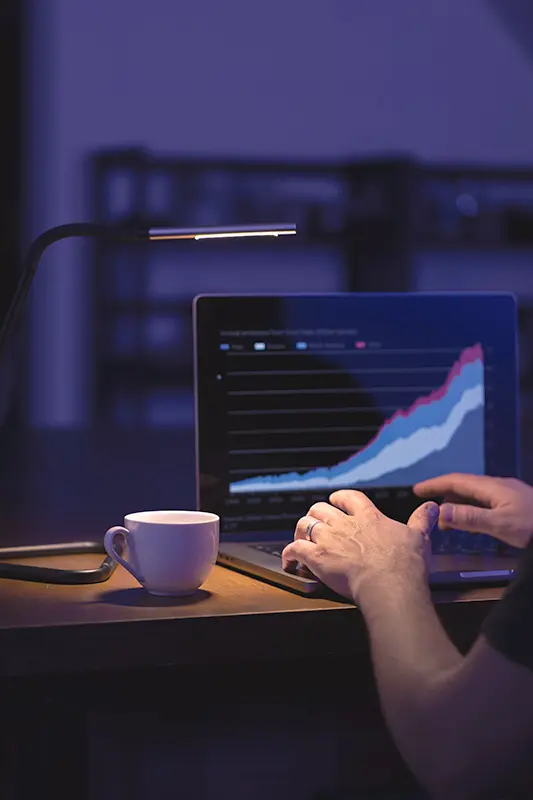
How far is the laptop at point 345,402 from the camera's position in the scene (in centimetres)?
123

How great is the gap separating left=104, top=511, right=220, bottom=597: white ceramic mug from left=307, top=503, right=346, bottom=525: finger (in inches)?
5.0

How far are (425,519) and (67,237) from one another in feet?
1.54

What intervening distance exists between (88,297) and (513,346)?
4.52 meters

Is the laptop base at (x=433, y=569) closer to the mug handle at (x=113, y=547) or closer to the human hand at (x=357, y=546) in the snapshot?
the human hand at (x=357, y=546)

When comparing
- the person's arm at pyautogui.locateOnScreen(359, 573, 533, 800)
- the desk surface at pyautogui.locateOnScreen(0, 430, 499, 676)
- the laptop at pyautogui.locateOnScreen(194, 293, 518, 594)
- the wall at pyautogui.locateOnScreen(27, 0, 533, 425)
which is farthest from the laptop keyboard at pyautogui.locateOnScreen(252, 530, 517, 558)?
the wall at pyautogui.locateOnScreen(27, 0, 533, 425)

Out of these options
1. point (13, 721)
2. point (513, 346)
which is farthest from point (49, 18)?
point (13, 721)

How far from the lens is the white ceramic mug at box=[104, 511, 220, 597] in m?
0.97

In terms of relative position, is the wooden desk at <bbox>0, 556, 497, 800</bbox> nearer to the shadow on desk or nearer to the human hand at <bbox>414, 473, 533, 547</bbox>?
the shadow on desk

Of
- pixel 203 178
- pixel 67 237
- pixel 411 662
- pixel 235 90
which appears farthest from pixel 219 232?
pixel 235 90

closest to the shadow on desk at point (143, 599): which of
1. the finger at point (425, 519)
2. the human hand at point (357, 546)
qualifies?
the human hand at point (357, 546)

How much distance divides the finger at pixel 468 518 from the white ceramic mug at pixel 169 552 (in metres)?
0.34

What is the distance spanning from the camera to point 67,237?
3.58 ft

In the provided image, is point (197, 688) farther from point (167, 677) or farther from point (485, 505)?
point (485, 505)

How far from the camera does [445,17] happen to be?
617 cm
